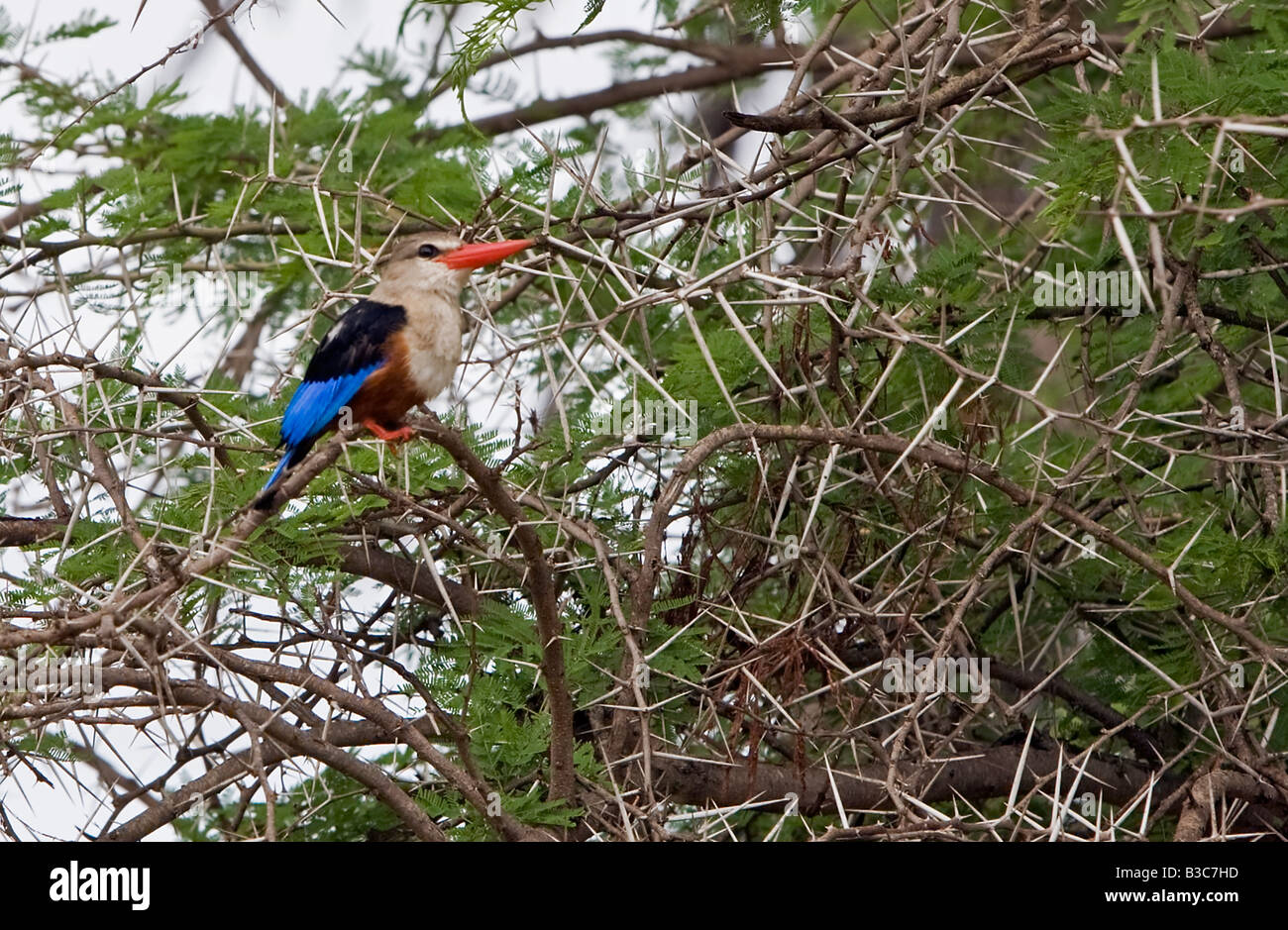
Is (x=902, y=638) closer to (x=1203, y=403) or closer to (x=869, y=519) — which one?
(x=869, y=519)

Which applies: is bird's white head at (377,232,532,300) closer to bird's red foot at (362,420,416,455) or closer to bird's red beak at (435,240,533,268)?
bird's red beak at (435,240,533,268)

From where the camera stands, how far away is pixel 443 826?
3572 mm

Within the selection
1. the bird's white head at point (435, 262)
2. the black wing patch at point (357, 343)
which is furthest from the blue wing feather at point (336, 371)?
Answer: the bird's white head at point (435, 262)

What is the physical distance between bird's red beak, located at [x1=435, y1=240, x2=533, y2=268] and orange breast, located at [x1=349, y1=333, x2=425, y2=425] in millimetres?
260

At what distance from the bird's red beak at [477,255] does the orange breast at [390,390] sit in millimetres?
260

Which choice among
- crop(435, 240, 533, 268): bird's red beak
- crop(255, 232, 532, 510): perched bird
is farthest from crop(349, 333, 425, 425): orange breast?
crop(435, 240, 533, 268): bird's red beak

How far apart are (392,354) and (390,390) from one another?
0.33 feet

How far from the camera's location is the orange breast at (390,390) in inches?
150

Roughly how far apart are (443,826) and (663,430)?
43.3 inches

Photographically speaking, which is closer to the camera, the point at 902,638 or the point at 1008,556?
the point at 902,638

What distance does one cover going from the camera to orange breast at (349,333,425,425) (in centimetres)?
381

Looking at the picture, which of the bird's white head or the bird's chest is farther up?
the bird's white head
